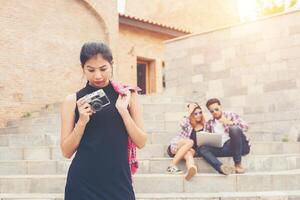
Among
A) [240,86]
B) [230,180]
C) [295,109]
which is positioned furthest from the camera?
[240,86]

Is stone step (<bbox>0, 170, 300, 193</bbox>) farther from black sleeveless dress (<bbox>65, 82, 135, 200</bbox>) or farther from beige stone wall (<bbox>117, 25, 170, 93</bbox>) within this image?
beige stone wall (<bbox>117, 25, 170, 93</bbox>)

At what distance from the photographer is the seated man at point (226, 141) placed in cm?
553

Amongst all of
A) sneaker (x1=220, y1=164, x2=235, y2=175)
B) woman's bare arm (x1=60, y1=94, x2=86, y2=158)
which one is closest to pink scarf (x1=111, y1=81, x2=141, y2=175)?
woman's bare arm (x1=60, y1=94, x2=86, y2=158)

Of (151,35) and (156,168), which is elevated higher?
(151,35)

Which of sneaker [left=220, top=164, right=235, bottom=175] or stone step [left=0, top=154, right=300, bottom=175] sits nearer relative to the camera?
sneaker [left=220, top=164, right=235, bottom=175]

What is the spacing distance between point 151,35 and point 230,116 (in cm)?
1073

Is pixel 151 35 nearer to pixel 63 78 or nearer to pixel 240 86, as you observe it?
pixel 63 78

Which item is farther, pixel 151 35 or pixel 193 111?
pixel 151 35

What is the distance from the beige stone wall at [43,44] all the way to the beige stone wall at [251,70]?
324 centimetres

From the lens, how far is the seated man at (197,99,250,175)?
5.53 meters

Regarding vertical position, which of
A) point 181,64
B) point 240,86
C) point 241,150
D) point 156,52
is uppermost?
point 156,52

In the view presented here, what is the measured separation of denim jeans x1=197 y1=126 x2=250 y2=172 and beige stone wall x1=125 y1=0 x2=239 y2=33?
15.1m

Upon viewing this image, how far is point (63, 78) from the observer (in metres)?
13.1

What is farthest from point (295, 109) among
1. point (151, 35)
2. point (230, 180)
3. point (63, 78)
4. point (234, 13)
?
point (234, 13)
